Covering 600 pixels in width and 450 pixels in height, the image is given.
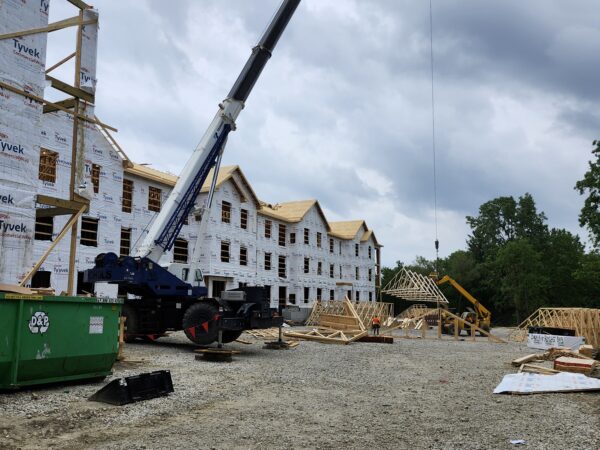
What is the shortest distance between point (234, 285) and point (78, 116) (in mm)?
24304

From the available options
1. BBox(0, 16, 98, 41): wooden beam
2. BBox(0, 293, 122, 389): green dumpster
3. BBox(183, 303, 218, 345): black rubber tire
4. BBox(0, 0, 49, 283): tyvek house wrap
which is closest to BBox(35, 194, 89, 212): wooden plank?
BBox(0, 0, 49, 283): tyvek house wrap

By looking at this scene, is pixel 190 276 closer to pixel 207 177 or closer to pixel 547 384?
pixel 207 177

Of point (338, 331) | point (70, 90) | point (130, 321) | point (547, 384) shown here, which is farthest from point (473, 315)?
point (70, 90)

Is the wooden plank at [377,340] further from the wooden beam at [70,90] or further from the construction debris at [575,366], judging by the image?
the wooden beam at [70,90]

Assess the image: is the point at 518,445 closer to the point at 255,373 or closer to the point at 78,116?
the point at 255,373

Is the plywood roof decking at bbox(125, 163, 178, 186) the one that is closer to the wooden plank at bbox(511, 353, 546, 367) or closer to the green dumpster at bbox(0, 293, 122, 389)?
the green dumpster at bbox(0, 293, 122, 389)

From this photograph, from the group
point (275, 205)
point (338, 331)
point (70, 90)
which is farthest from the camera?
point (275, 205)

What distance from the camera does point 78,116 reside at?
1297cm

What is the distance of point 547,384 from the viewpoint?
11.7 meters

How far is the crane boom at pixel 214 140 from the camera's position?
58.5 ft

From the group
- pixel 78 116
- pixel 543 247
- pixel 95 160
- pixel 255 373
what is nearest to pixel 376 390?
pixel 255 373

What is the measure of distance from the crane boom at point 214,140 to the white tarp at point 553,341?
16611 millimetres

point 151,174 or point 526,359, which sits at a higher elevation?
point 151,174

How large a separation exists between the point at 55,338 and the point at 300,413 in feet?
15.2
